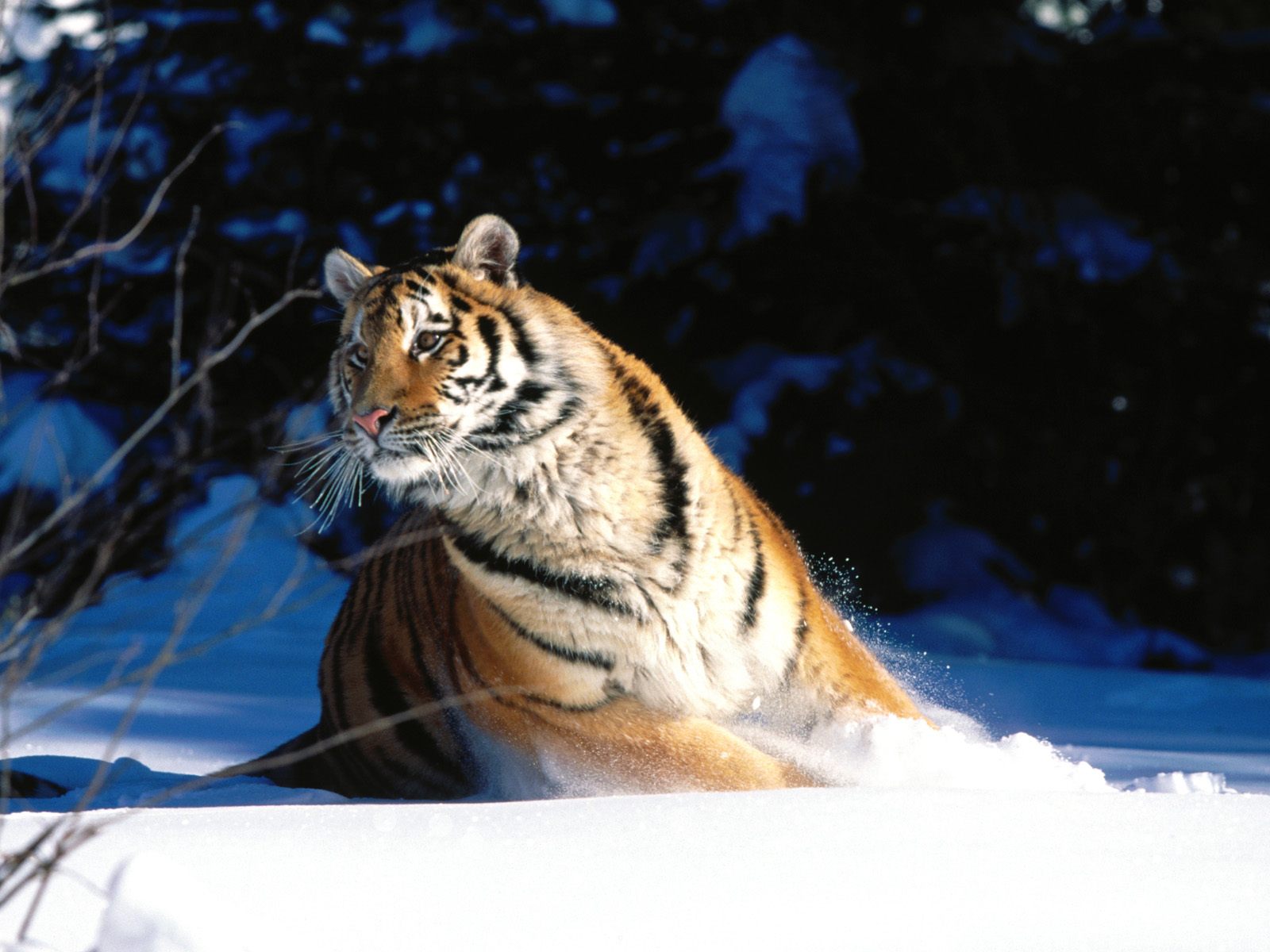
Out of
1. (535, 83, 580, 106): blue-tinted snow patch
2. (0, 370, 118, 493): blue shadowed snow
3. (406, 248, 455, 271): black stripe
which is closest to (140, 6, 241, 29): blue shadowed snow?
(535, 83, 580, 106): blue-tinted snow patch

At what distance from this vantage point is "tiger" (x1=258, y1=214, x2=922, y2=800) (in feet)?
8.79

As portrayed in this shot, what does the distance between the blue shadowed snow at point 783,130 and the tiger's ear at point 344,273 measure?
3.63 meters

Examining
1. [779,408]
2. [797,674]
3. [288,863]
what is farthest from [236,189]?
[288,863]

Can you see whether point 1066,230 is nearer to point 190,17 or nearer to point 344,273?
point 190,17

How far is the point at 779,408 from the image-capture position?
6629mm

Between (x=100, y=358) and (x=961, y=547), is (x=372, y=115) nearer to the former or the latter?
(x=100, y=358)

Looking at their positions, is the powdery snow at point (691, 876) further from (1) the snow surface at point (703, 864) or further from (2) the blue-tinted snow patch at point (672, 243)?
(2) the blue-tinted snow patch at point (672, 243)

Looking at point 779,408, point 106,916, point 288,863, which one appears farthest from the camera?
point 779,408

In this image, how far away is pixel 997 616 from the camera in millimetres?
6680

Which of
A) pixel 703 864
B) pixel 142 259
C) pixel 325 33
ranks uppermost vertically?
pixel 325 33

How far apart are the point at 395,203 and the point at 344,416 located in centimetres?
422

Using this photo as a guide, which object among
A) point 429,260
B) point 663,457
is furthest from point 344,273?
point 663,457

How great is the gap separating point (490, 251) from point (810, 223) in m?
4.03

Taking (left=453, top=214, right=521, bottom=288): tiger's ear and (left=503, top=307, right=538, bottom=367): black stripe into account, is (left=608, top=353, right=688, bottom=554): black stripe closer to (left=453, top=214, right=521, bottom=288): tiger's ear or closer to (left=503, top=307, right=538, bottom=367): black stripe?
(left=503, top=307, right=538, bottom=367): black stripe
